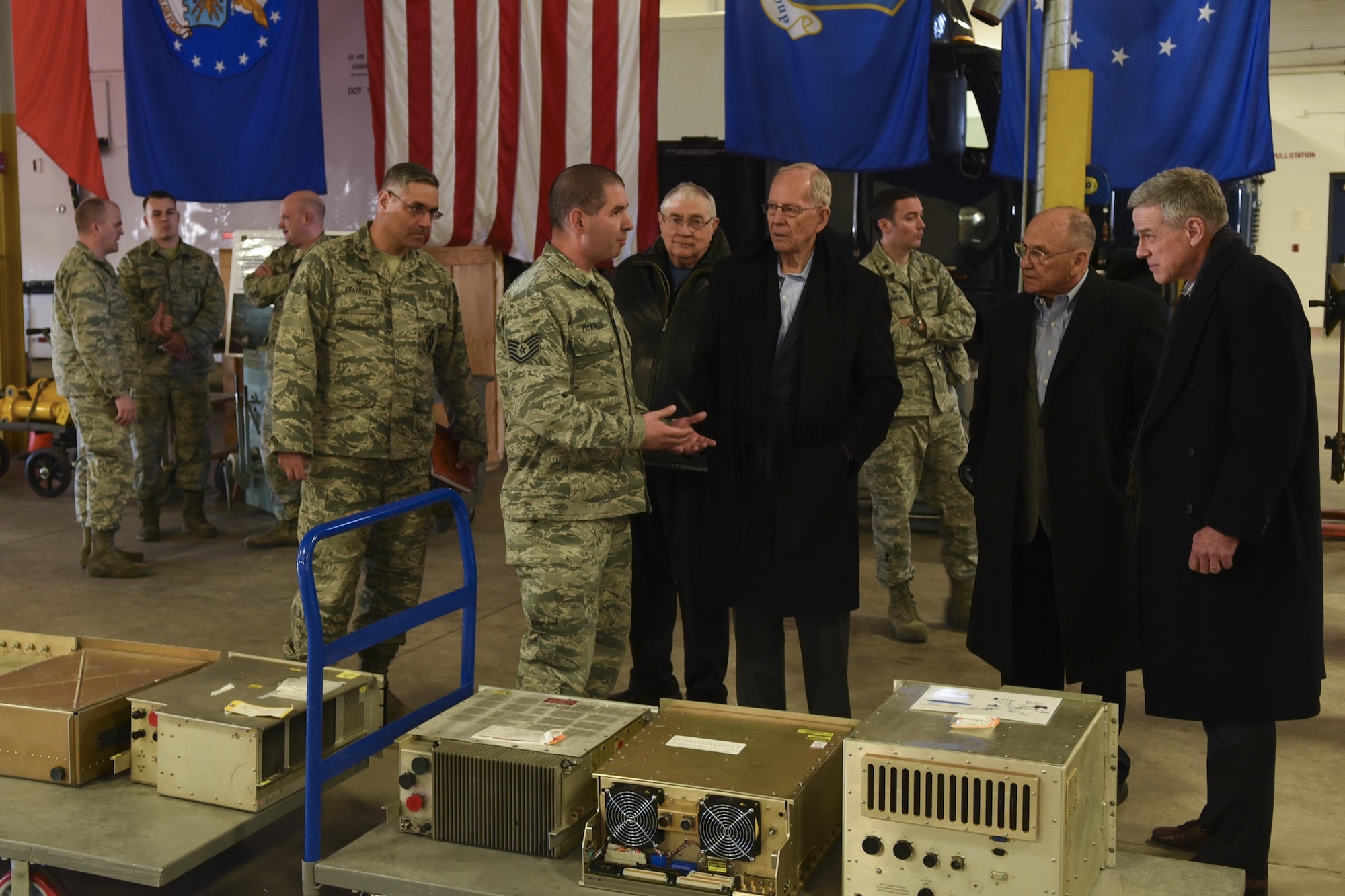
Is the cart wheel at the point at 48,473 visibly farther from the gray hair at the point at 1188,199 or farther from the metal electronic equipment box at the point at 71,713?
the gray hair at the point at 1188,199

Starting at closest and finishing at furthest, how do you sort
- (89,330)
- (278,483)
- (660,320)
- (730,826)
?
(730,826) → (660,320) → (89,330) → (278,483)

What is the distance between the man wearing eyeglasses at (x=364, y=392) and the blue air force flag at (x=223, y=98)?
477 cm

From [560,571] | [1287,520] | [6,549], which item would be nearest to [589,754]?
[560,571]

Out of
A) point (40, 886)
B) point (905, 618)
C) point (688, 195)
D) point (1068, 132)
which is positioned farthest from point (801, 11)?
point (40, 886)

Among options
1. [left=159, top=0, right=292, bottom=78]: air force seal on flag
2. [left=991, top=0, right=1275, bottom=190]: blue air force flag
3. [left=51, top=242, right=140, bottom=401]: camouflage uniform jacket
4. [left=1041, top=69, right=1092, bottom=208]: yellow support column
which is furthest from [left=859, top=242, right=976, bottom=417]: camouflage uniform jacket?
[left=159, top=0, right=292, bottom=78]: air force seal on flag

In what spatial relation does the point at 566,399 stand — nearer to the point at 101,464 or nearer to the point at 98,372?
the point at 98,372

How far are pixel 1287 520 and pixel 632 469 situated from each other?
1.80 meters

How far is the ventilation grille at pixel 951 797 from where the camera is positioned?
2.36 metres

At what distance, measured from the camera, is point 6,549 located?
24.2 ft

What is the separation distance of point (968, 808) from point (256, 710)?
5.92 feet

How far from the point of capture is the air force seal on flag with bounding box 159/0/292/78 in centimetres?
854

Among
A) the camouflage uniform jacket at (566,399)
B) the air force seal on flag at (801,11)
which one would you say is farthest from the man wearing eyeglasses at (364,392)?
the air force seal on flag at (801,11)

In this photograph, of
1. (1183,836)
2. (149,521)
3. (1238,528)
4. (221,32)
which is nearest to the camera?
(1238,528)

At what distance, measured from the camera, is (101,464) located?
21.6 feet
